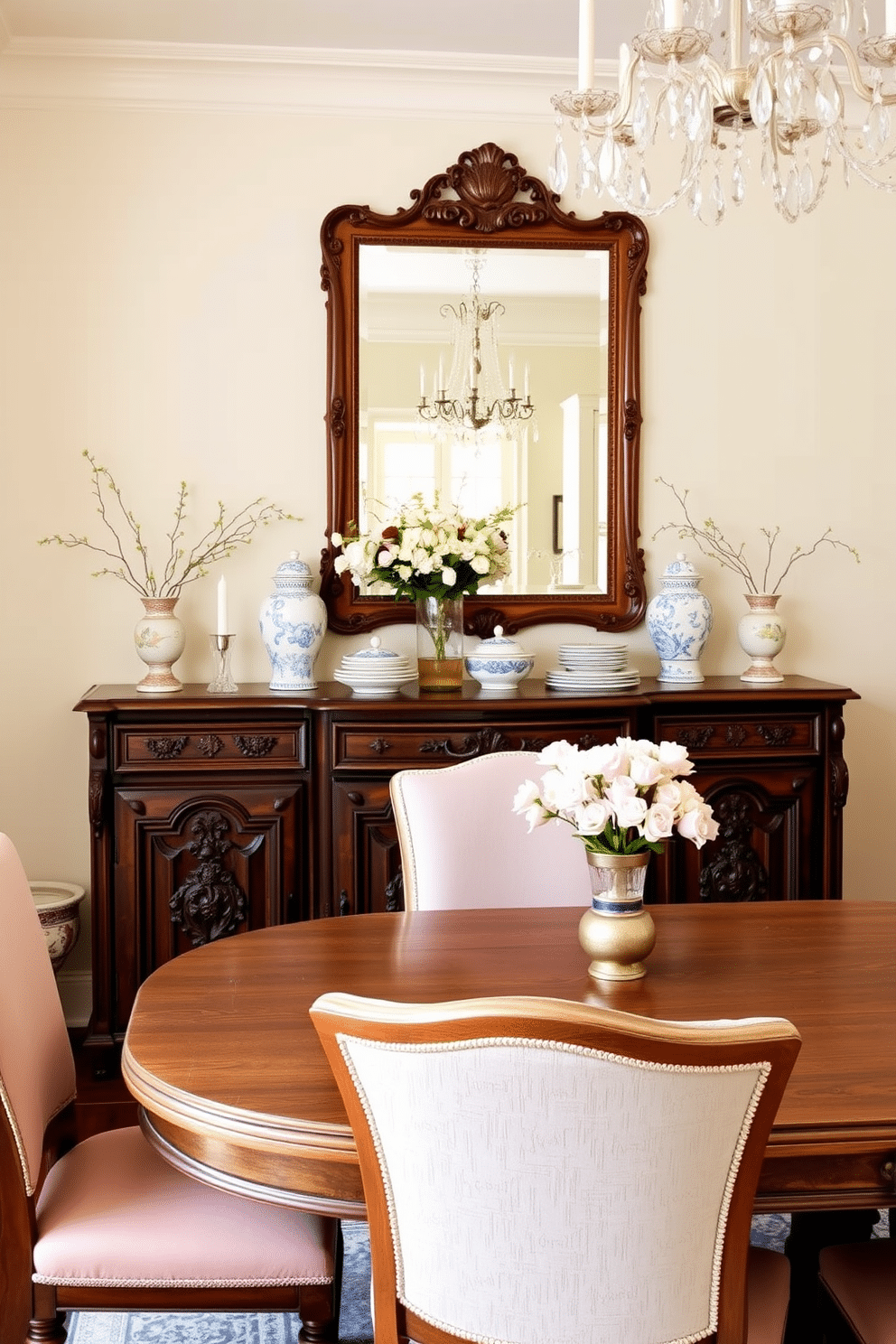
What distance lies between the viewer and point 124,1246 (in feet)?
5.63

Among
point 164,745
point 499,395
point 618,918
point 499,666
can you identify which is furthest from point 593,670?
point 618,918

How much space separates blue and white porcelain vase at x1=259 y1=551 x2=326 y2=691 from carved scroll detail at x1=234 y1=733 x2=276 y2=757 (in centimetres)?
24

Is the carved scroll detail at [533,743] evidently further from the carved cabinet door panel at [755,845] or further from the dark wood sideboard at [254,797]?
the carved cabinet door panel at [755,845]

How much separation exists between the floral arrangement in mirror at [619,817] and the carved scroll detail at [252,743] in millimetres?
1693

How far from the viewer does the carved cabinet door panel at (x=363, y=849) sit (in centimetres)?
347

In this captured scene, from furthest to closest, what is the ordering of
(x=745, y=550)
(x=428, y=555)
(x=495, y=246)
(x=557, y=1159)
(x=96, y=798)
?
(x=745, y=550) < (x=495, y=246) < (x=428, y=555) < (x=96, y=798) < (x=557, y=1159)

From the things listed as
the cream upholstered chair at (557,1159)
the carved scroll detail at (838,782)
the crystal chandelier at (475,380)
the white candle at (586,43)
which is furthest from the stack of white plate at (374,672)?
the cream upholstered chair at (557,1159)

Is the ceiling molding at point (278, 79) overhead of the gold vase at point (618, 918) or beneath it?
overhead

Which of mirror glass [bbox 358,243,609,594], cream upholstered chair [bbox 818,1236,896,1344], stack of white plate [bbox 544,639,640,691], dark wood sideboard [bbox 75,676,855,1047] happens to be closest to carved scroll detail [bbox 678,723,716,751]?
dark wood sideboard [bbox 75,676,855,1047]

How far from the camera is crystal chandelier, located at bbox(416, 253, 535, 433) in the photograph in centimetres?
393

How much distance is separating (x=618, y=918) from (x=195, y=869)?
6.17 ft

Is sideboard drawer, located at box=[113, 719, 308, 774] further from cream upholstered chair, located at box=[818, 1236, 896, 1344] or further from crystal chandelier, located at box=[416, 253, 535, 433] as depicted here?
cream upholstered chair, located at box=[818, 1236, 896, 1344]

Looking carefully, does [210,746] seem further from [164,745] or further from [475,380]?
[475,380]

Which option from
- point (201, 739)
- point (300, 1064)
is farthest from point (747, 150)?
point (300, 1064)
